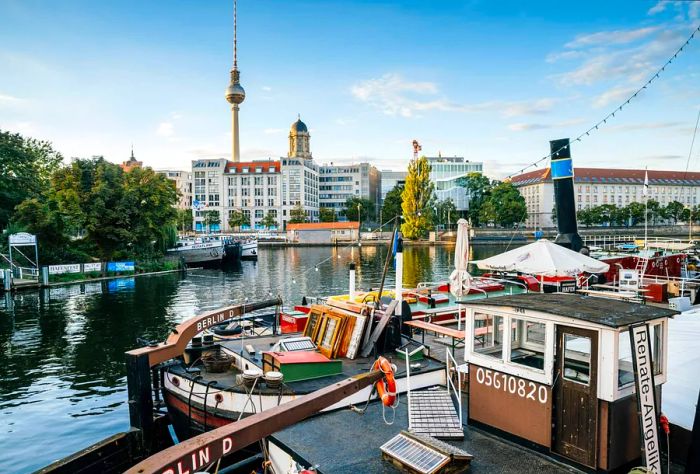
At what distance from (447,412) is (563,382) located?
224 centimetres

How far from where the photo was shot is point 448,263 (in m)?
64.8

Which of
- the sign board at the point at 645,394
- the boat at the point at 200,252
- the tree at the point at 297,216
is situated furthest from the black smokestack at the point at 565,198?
the tree at the point at 297,216

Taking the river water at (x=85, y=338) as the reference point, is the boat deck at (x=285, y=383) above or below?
above

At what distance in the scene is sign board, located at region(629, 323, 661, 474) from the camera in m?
5.70

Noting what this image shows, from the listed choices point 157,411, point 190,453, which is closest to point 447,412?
point 190,453

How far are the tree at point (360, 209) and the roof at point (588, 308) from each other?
128280 millimetres

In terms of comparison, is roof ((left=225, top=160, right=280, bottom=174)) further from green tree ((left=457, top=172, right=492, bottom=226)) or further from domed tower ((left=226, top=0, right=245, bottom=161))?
green tree ((left=457, top=172, right=492, bottom=226))

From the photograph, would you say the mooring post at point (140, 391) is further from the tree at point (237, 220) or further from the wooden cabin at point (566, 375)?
the tree at point (237, 220)

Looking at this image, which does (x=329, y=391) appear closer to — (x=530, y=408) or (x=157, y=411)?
(x=530, y=408)

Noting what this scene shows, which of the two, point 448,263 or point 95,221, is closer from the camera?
point 95,221

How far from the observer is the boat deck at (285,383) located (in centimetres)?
1004

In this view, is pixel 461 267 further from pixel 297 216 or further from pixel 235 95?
pixel 235 95

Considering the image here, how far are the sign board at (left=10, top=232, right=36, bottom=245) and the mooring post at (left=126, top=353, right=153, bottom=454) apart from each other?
3796cm

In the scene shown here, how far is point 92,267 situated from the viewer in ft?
151
